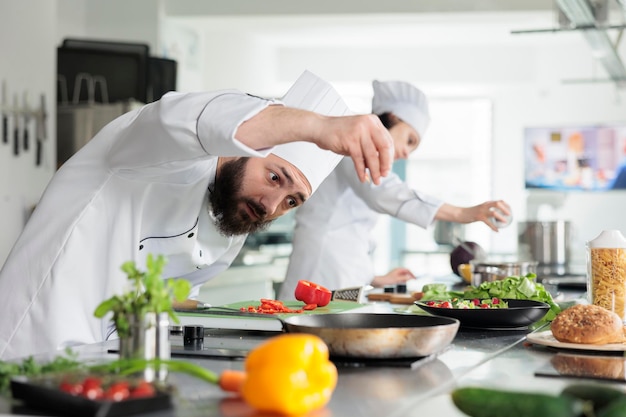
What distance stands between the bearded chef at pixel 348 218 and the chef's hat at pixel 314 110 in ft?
3.69

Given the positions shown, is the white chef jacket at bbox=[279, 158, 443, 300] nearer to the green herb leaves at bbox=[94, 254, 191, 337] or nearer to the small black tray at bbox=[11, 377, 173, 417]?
the green herb leaves at bbox=[94, 254, 191, 337]

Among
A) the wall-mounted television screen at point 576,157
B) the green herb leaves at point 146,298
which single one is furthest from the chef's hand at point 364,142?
the wall-mounted television screen at point 576,157

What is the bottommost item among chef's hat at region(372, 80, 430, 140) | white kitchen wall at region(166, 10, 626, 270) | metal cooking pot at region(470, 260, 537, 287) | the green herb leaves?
metal cooking pot at region(470, 260, 537, 287)

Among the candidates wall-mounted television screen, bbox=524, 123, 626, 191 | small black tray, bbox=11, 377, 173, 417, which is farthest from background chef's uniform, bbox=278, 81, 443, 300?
wall-mounted television screen, bbox=524, 123, 626, 191

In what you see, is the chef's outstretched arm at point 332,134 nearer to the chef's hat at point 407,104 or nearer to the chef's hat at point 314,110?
the chef's hat at point 314,110

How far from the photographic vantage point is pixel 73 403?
3.27 ft

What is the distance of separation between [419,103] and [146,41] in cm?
299

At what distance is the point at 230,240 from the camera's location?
8.04 feet

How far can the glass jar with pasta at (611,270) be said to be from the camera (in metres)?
2.02

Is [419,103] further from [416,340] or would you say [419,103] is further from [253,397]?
[253,397]

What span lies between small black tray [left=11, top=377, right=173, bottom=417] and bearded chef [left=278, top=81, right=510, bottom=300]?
97.1 inches

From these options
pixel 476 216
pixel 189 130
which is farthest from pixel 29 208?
pixel 189 130

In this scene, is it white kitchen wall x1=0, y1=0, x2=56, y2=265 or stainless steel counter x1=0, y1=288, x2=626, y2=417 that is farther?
white kitchen wall x1=0, y1=0, x2=56, y2=265

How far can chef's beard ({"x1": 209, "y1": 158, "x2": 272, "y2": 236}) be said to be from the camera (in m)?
2.22
